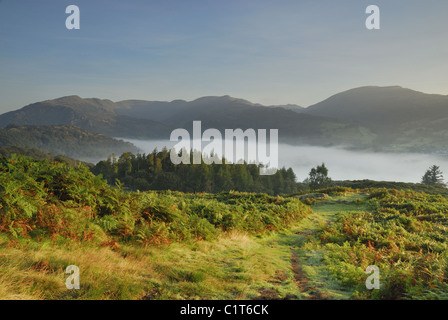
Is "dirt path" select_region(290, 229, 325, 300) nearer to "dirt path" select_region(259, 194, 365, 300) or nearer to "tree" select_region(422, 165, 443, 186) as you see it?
"dirt path" select_region(259, 194, 365, 300)

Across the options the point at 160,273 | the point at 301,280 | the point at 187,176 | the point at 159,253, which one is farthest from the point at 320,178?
the point at 160,273

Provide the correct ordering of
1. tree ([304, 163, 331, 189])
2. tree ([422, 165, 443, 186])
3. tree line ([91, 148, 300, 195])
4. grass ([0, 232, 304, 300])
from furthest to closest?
tree ([422, 165, 443, 186]) → tree line ([91, 148, 300, 195]) → tree ([304, 163, 331, 189]) → grass ([0, 232, 304, 300])

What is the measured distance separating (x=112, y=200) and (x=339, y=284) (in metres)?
8.43

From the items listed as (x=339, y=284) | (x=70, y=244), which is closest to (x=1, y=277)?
(x=70, y=244)

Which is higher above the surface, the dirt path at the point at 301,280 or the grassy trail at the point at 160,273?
the grassy trail at the point at 160,273

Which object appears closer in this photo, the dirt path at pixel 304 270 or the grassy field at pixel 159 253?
the grassy field at pixel 159 253

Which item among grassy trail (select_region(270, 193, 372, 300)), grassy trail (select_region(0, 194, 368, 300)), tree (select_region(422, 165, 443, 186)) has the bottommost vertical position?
tree (select_region(422, 165, 443, 186))

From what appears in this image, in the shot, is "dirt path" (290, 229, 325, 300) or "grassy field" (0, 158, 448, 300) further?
"dirt path" (290, 229, 325, 300)

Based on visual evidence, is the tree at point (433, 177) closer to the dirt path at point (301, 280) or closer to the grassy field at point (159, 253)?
the grassy field at point (159, 253)

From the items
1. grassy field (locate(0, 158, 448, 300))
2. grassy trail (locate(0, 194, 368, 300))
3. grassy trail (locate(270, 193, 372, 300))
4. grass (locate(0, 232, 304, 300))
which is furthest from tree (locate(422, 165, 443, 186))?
grass (locate(0, 232, 304, 300))

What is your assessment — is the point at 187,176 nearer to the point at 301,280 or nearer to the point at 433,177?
the point at 301,280

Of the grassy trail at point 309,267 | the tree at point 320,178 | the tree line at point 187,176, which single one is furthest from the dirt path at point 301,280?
the tree at point 320,178

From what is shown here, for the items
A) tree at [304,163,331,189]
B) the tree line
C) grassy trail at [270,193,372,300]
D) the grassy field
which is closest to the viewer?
the grassy field

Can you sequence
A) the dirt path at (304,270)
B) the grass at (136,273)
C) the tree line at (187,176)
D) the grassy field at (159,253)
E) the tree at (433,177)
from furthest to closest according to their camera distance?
1. the tree at (433,177)
2. the tree line at (187,176)
3. the dirt path at (304,270)
4. the grassy field at (159,253)
5. the grass at (136,273)
